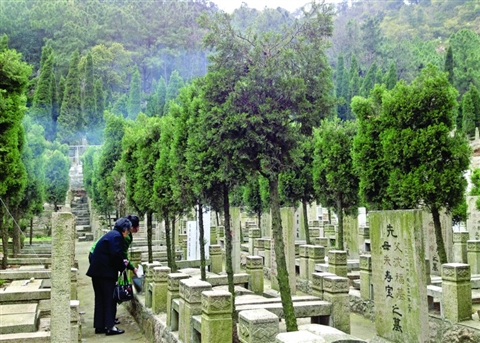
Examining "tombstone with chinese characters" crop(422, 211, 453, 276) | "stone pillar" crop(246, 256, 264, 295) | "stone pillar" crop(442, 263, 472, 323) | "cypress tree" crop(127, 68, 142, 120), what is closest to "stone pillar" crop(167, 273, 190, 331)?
"stone pillar" crop(246, 256, 264, 295)

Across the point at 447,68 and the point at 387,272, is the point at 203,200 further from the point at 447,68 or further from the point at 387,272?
the point at 447,68

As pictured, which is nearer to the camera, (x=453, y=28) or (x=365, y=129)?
(x=365, y=129)

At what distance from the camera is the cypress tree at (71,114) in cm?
5072

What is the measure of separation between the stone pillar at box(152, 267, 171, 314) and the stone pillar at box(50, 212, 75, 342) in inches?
154

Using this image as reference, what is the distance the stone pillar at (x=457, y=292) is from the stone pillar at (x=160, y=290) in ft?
16.1

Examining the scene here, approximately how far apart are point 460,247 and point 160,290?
9.77m

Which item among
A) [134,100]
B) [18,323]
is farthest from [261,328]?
[134,100]

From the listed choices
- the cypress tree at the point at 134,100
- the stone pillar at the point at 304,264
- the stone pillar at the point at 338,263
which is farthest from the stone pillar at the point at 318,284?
the cypress tree at the point at 134,100

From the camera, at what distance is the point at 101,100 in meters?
56.8

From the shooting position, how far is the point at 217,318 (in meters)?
5.99

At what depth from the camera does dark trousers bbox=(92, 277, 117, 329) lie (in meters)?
8.75

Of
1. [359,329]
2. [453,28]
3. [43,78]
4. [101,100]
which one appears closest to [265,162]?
[359,329]

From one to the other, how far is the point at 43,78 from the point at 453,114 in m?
45.7

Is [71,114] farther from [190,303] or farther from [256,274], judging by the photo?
[190,303]
